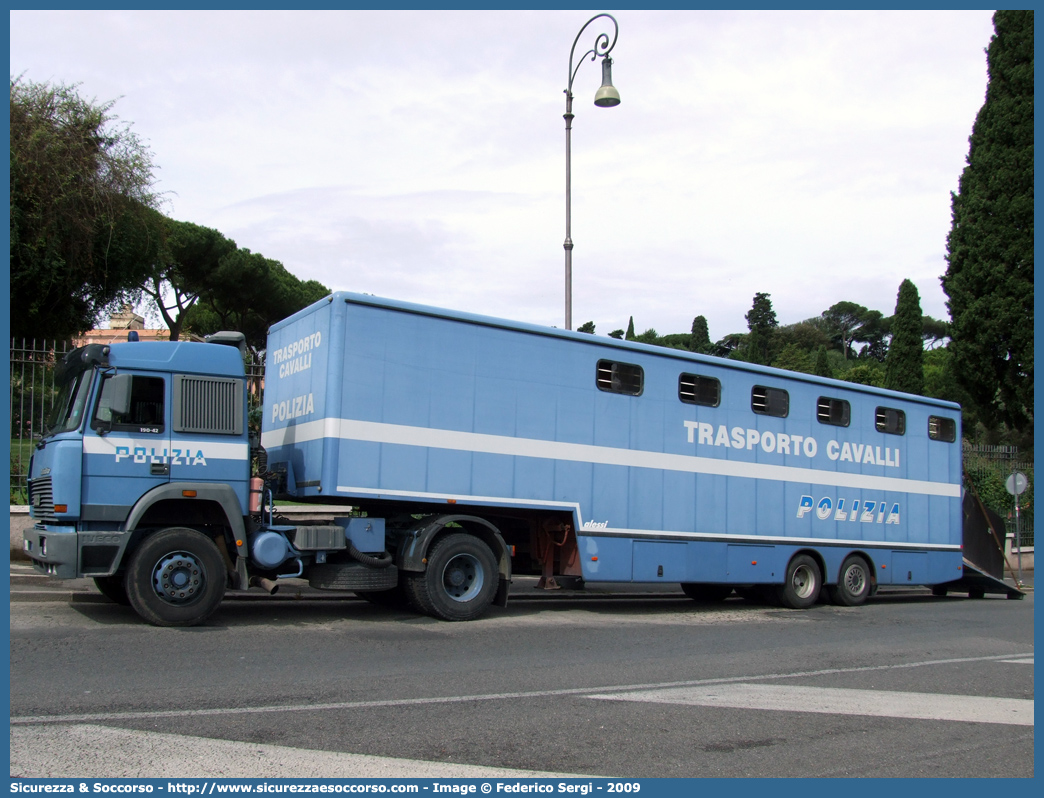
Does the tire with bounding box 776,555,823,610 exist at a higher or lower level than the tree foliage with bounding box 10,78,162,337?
lower

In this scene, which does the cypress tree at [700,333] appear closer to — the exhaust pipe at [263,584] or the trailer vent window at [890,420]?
the trailer vent window at [890,420]

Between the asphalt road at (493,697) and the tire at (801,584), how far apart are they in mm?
2605

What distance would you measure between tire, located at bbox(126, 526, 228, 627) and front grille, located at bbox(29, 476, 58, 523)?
89cm

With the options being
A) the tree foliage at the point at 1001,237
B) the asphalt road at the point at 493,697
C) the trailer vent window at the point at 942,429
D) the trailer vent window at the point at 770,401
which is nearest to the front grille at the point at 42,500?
the asphalt road at the point at 493,697

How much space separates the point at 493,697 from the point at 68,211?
1397cm

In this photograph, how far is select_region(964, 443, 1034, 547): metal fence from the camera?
2414cm

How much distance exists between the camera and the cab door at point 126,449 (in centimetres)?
846

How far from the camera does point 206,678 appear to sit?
654 cm

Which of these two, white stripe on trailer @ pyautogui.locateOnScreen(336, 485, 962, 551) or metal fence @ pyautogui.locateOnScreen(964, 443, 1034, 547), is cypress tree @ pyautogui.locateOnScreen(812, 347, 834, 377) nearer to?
metal fence @ pyautogui.locateOnScreen(964, 443, 1034, 547)

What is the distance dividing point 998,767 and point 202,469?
7.19 m

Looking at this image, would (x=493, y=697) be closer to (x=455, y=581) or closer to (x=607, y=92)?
(x=455, y=581)

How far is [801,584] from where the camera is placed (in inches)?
533

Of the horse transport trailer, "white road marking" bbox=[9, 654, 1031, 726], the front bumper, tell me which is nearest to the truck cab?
the front bumper

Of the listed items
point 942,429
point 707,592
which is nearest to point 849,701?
point 707,592
